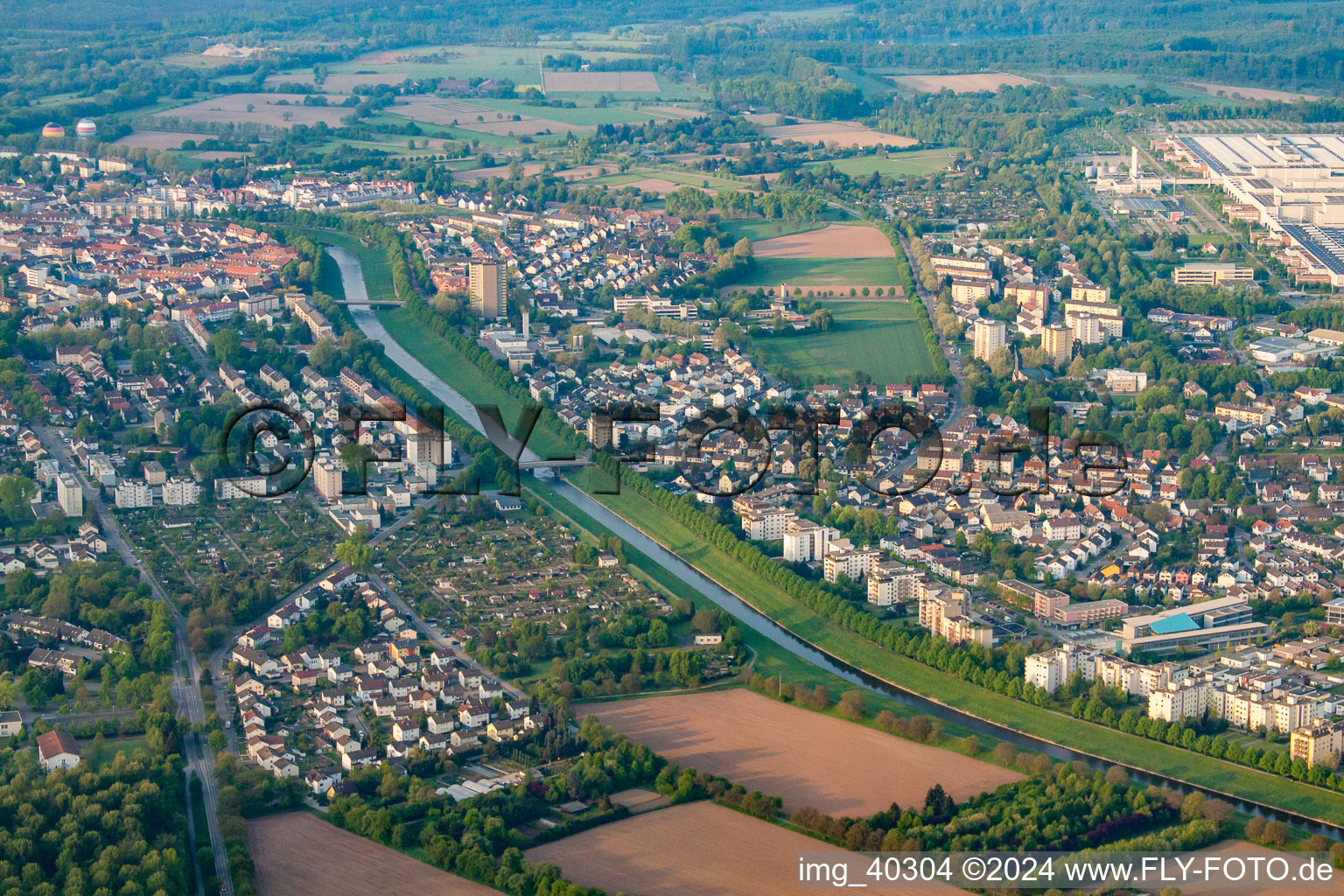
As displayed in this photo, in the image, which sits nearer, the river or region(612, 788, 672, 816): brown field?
region(612, 788, 672, 816): brown field

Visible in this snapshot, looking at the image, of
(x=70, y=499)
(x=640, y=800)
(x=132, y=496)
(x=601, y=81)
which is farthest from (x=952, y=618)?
(x=601, y=81)

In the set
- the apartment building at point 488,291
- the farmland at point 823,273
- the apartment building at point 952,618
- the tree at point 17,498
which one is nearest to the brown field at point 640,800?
the apartment building at point 952,618

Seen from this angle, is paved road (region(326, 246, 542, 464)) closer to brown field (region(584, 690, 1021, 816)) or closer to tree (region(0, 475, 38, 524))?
tree (region(0, 475, 38, 524))

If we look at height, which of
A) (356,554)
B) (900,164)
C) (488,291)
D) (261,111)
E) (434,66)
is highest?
(434,66)

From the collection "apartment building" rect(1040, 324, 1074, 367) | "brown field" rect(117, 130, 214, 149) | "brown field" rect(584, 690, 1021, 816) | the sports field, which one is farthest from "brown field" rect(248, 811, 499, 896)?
"brown field" rect(117, 130, 214, 149)

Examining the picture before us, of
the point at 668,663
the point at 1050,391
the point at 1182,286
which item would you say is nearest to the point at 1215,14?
the point at 1182,286

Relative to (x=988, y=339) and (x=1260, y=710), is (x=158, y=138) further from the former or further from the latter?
(x=1260, y=710)
